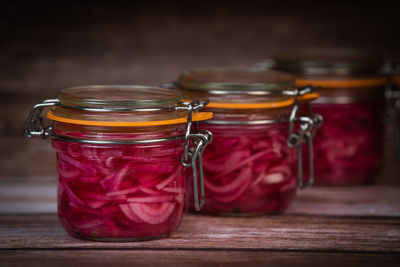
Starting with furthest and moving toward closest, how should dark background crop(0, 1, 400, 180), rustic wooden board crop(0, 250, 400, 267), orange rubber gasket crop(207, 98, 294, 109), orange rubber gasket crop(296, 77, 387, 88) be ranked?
dark background crop(0, 1, 400, 180) → orange rubber gasket crop(296, 77, 387, 88) → orange rubber gasket crop(207, 98, 294, 109) → rustic wooden board crop(0, 250, 400, 267)

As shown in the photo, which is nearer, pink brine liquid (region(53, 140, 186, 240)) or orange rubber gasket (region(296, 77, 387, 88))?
pink brine liquid (region(53, 140, 186, 240))

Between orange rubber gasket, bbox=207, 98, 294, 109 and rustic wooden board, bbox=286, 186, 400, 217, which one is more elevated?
orange rubber gasket, bbox=207, 98, 294, 109

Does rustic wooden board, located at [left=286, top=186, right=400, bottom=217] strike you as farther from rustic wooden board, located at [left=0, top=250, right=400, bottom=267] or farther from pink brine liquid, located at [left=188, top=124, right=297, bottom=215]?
rustic wooden board, located at [left=0, top=250, right=400, bottom=267]

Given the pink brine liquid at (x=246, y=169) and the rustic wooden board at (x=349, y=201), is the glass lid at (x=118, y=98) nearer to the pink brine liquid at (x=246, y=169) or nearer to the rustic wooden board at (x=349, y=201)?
the pink brine liquid at (x=246, y=169)

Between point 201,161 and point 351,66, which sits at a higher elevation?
point 351,66

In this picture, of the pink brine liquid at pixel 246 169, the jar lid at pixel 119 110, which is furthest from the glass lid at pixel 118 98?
the pink brine liquid at pixel 246 169

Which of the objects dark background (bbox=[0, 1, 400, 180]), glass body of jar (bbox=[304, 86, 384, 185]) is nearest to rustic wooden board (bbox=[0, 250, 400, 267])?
glass body of jar (bbox=[304, 86, 384, 185])

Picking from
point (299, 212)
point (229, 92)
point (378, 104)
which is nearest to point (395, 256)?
point (299, 212)

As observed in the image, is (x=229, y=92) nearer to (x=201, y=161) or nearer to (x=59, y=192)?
(x=201, y=161)
